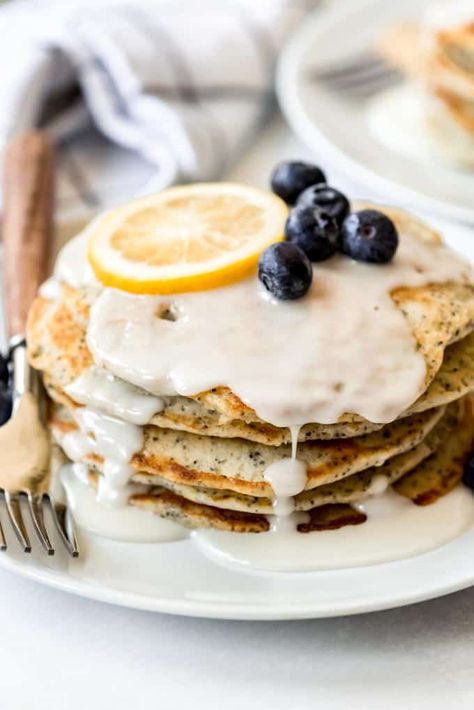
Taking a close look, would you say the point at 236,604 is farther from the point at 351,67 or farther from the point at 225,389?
the point at 351,67

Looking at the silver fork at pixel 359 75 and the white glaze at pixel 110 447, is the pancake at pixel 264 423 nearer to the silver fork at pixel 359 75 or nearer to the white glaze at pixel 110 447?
the white glaze at pixel 110 447

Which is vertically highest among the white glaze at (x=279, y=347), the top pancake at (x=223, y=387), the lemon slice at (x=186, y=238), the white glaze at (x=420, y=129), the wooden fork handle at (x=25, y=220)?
the lemon slice at (x=186, y=238)

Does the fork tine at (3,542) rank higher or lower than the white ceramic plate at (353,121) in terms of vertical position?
higher

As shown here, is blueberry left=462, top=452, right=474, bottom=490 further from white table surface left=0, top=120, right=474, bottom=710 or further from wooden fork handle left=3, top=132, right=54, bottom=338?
wooden fork handle left=3, top=132, right=54, bottom=338

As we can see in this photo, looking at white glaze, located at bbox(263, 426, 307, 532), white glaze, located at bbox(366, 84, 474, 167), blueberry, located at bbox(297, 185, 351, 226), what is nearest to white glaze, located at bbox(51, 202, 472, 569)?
white glaze, located at bbox(263, 426, 307, 532)

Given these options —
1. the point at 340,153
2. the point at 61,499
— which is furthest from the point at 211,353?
the point at 340,153

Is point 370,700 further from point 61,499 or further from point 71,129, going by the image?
point 71,129

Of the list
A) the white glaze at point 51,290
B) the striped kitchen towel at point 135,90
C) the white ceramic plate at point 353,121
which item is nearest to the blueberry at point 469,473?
the white glaze at point 51,290

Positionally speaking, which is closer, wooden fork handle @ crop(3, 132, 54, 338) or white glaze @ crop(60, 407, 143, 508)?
white glaze @ crop(60, 407, 143, 508)
